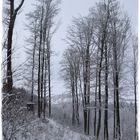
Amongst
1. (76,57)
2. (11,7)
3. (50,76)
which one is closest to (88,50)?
(76,57)

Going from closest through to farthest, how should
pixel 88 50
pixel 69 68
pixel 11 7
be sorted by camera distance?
1. pixel 11 7
2. pixel 88 50
3. pixel 69 68

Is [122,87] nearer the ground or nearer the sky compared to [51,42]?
nearer the ground

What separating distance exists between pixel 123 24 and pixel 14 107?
10.7 metres

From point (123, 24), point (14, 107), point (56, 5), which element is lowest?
point (14, 107)

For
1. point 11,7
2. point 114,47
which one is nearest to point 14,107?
point 11,7

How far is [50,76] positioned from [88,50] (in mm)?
5254

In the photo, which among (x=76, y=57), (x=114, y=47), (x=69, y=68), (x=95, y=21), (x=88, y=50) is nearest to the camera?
(x=114, y=47)

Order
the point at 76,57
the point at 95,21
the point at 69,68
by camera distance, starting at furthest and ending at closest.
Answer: the point at 69,68
the point at 76,57
the point at 95,21

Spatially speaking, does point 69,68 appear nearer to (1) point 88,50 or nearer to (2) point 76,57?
(2) point 76,57

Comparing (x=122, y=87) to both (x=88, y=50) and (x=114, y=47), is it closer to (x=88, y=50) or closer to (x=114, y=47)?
(x=114, y=47)

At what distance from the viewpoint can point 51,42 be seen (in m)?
19.2

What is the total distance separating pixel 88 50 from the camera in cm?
1892

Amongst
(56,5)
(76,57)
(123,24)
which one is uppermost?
(56,5)

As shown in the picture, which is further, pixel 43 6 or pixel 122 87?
pixel 43 6
